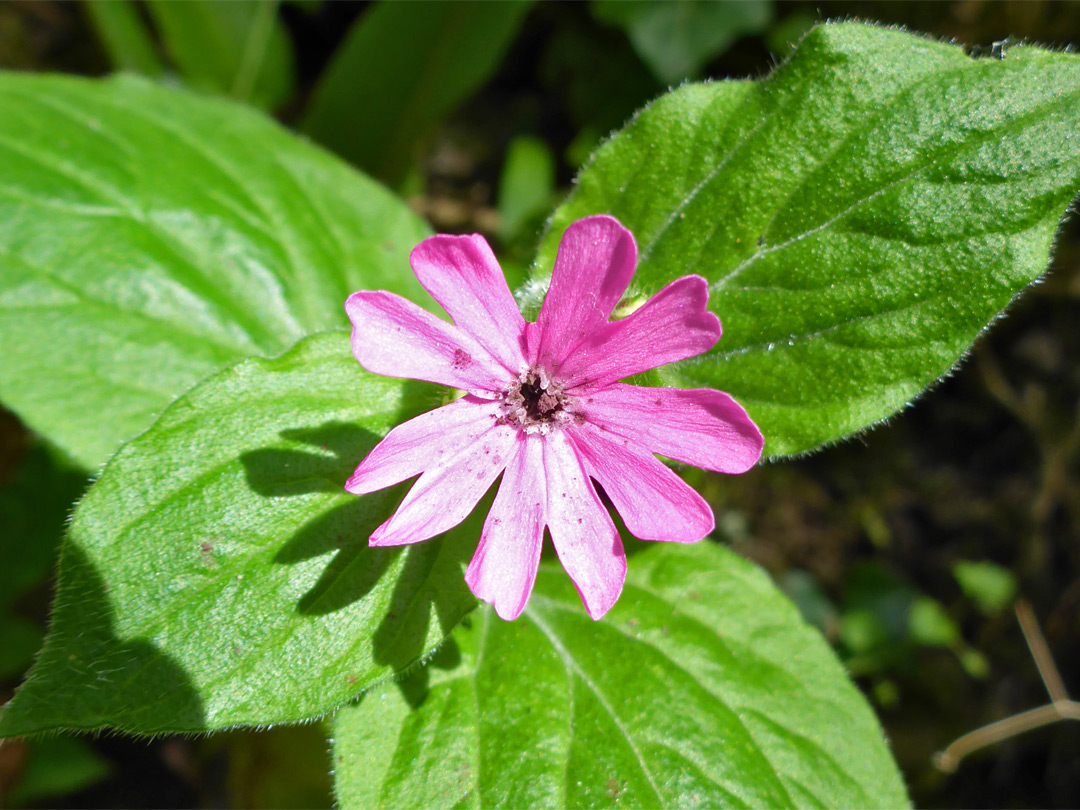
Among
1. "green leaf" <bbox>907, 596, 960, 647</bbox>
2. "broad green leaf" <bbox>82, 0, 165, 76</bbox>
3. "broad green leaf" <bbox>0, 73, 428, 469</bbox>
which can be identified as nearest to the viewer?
"broad green leaf" <bbox>0, 73, 428, 469</bbox>

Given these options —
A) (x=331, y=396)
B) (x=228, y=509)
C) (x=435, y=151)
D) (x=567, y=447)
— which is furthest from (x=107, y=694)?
(x=435, y=151)

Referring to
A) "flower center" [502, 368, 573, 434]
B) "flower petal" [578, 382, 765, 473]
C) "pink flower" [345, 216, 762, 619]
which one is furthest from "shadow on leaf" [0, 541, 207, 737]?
"flower petal" [578, 382, 765, 473]

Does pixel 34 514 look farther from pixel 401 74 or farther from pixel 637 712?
pixel 637 712

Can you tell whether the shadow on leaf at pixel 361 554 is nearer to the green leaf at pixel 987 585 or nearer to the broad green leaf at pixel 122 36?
the green leaf at pixel 987 585

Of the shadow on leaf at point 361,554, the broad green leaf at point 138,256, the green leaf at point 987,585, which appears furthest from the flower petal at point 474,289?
the green leaf at point 987,585

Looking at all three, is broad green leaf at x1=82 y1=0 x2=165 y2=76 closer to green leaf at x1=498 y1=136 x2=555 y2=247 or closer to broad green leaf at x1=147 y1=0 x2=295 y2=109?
broad green leaf at x1=147 y1=0 x2=295 y2=109

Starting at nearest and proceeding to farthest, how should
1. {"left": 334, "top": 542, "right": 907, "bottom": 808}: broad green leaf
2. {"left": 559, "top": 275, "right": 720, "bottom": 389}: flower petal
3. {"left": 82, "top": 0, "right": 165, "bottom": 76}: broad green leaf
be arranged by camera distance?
{"left": 559, "top": 275, "right": 720, "bottom": 389}: flower petal, {"left": 334, "top": 542, "right": 907, "bottom": 808}: broad green leaf, {"left": 82, "top": 0, "right": 165, "bottom": 76}: broad green leaf
